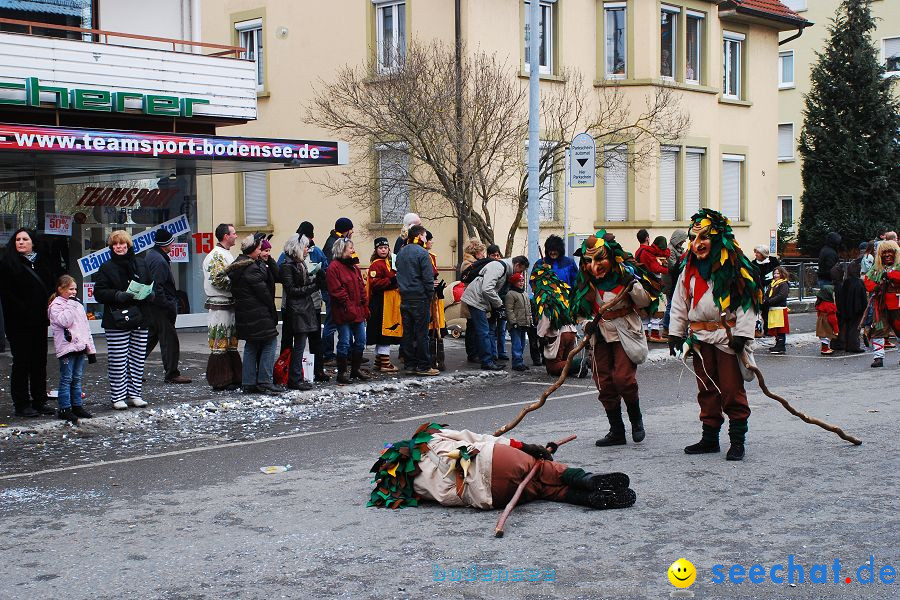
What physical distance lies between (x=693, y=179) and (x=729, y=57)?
3538 millimetres

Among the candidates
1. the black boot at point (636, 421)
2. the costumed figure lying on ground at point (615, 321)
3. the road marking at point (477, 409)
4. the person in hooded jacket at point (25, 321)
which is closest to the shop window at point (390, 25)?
the road marking at point (477, 409)

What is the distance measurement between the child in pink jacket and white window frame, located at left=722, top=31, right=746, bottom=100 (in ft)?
68.1

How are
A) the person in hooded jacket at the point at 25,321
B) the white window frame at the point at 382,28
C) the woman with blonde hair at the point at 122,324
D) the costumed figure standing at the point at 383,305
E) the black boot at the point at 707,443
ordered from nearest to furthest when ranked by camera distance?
the black boot at the point at 707,443, the person in hooded jacket at the point at 25,321, the woman with blonde hair at the point at 122,324, the costumed figure standing at the point at 383,305, the white window frame at the point at 382,28

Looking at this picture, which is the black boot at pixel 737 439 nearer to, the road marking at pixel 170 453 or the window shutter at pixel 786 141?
the road marking at pixel 170 453

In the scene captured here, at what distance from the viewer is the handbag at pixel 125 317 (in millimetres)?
11484

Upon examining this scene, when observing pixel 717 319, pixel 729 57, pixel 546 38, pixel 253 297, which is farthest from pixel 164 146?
pixel 729 57

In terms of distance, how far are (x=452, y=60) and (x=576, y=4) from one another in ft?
16.9

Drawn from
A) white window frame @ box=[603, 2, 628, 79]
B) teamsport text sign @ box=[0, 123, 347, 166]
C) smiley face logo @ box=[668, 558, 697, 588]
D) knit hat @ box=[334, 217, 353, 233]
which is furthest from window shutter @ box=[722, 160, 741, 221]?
smiley face logo @ box=[668, 558, 697, 588]

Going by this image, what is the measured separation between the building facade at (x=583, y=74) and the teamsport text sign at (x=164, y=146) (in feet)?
9.84

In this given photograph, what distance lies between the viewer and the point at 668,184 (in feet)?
87.0

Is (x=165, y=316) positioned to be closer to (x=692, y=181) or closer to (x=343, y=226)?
(x=343, y=226)

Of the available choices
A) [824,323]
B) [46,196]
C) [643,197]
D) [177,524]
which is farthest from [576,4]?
[177,524]

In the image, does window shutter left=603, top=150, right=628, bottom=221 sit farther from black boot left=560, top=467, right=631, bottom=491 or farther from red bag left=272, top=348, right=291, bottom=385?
black boot left=560, top=467, right=631, bottom=491

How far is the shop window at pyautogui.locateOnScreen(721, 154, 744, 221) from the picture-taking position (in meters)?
28.3
